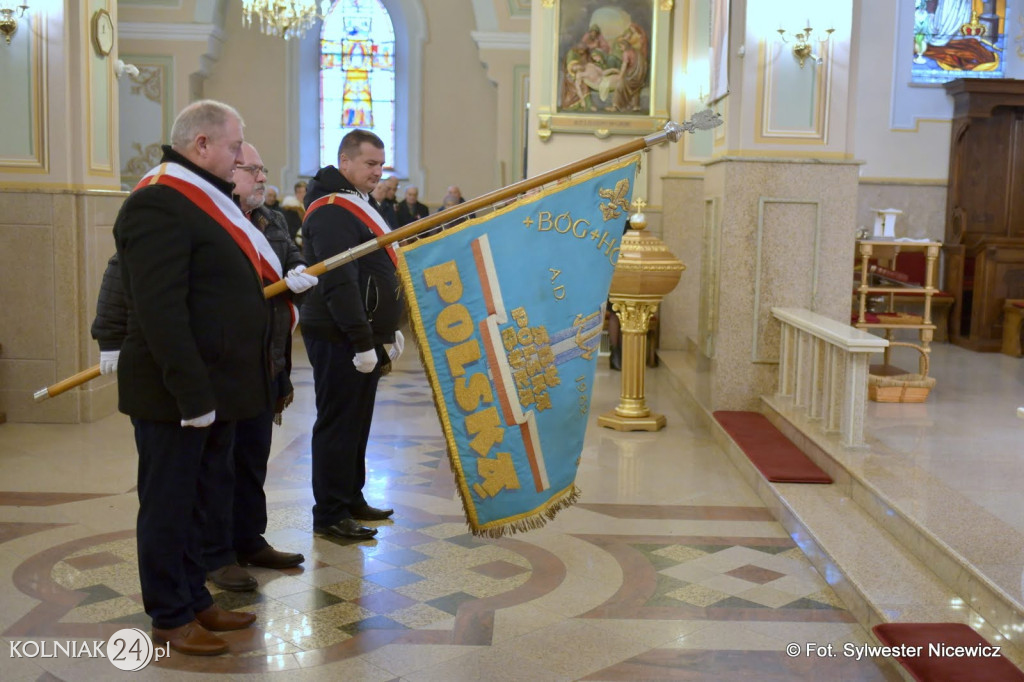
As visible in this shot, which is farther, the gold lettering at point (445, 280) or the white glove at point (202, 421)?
the gold lettering at point (445, 280)

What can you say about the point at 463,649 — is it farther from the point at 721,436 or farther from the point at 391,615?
the point at 721,436

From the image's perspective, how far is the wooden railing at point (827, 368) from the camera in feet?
16.3

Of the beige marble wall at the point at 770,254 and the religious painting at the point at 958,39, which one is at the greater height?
the religious painting at the point at 958,39

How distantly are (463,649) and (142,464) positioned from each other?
1.11 m

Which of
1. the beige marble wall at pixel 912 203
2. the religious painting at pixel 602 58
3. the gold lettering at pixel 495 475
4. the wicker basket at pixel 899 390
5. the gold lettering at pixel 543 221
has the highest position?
the religious painting at pixel 602 58

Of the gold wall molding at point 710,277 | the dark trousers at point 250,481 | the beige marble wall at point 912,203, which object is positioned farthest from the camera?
Answer: the beige marble wall at point 912,203

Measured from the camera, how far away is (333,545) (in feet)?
14.0

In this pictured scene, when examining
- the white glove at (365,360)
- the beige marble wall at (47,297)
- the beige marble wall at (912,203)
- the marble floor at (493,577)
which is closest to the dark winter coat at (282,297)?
the white glove at (365,360)

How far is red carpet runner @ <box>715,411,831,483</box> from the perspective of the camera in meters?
4.97

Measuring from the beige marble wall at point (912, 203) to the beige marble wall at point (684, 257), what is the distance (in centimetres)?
271

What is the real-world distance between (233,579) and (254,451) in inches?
19.3

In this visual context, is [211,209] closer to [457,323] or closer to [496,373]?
[457,323]

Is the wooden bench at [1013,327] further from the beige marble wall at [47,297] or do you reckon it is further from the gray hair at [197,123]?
the gray hair at [197,123]

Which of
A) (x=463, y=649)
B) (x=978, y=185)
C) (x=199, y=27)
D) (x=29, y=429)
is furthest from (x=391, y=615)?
(x=199, y=27)
